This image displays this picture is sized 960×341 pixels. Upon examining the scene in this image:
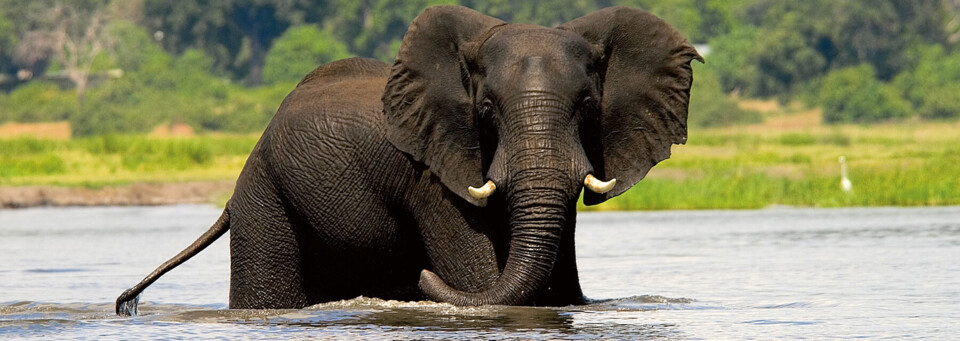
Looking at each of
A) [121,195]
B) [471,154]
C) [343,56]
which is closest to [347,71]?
[471,154]

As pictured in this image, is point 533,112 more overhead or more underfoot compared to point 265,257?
more overhead

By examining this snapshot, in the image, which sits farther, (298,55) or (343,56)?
(298,55)

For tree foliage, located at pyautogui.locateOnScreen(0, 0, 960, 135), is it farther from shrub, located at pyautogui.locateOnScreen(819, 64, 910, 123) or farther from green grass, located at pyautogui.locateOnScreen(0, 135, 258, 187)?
green grass, located at pyautogui.locateOnScreen(0, 135, 258, 187)

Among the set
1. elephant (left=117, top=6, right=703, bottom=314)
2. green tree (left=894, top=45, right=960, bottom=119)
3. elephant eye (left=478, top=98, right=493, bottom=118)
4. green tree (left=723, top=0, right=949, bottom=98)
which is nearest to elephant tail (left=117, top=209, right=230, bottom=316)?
elephant (left=117, top=6, right=703, bottom=314)

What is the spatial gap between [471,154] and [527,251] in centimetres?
59

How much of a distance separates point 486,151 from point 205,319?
2333 millimetres

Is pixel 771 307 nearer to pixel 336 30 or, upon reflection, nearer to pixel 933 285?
pixel 933 285

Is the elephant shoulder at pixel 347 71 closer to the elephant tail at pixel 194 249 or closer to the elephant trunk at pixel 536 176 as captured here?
the elephant tail at pixel 194 249

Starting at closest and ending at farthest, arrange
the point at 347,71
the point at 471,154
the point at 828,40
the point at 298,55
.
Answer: the point at 471,154 < the point at 347,71 < the point at 828,40 < the point at 298,55

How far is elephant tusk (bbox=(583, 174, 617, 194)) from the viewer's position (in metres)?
7.97

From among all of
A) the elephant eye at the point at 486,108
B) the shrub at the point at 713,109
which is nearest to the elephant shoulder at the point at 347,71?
the elephant eye at the point at 486,108

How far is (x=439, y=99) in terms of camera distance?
8.49 metres

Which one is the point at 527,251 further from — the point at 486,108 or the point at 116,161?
the point at 116,161

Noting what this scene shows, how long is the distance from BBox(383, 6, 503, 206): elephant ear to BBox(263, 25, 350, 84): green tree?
2740 inches
